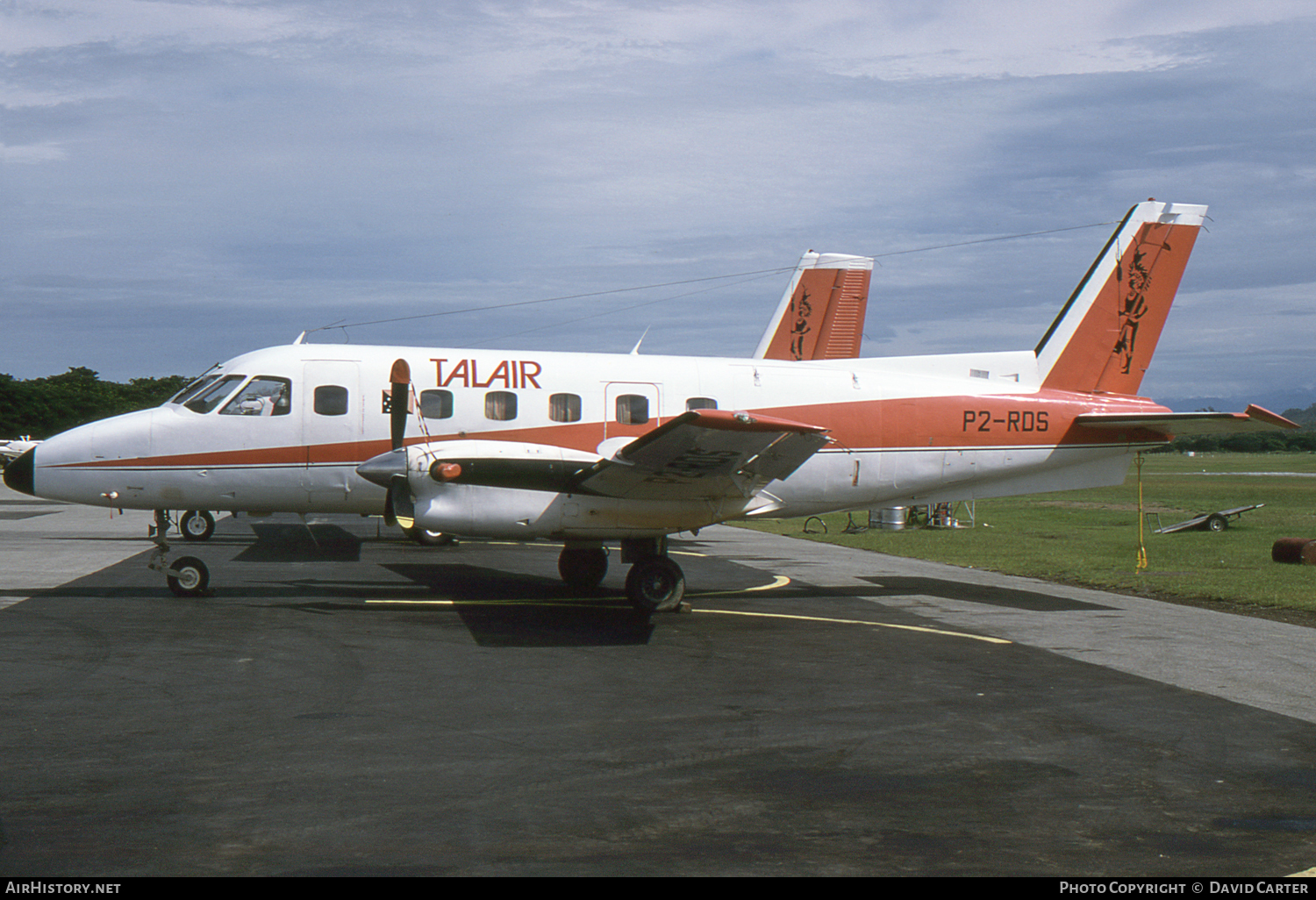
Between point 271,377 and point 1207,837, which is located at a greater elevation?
point 271,377

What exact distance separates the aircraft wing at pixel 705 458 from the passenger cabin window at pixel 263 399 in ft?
14.9

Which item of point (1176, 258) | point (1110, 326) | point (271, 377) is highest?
point (1176, 258)

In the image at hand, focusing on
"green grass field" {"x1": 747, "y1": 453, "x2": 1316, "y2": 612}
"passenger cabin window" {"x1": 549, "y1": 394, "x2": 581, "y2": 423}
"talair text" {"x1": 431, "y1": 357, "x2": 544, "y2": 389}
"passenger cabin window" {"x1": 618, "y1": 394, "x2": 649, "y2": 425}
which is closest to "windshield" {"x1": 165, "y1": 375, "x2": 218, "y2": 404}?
"talair text" {"x1": 431, "y1": 357, "x2": 544, "y2": 389}

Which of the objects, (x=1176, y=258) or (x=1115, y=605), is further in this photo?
(x=1176, y=258)

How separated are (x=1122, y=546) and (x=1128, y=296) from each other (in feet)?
37.0

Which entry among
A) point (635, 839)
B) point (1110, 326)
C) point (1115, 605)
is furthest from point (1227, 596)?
point (635, 839)

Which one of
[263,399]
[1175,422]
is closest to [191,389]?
[263,399]

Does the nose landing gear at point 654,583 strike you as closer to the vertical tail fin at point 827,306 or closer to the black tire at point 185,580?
the black tire at point 185,580

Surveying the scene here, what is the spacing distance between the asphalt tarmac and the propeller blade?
2373 millimetres

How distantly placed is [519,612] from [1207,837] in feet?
32.0

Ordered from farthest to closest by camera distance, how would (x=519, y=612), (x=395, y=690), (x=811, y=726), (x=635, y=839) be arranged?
(x=519, y=612)
(x=395, y=690)
(x=811, y=726)
(x=635, y=839)

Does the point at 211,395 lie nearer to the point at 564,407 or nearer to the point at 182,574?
the point at 182,574
